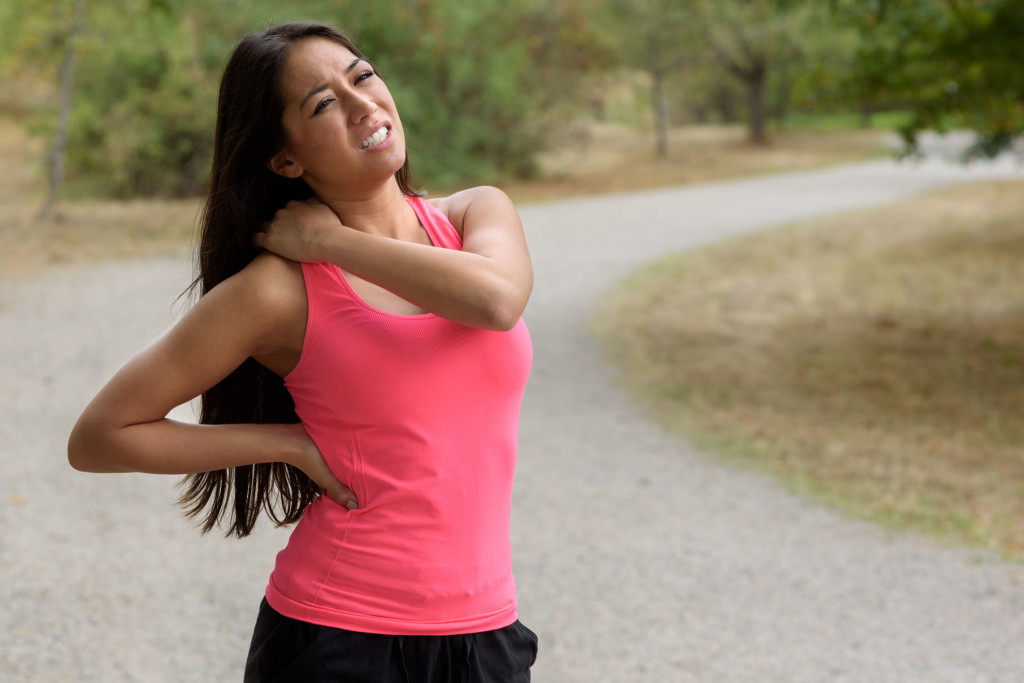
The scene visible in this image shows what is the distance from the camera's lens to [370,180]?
1.61 m

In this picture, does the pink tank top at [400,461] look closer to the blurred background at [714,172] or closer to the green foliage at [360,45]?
the blurred background at [714,172]

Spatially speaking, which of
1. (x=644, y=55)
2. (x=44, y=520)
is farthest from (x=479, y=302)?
(x=644, y=55)

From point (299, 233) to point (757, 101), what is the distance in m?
32.4

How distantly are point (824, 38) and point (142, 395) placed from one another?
31484 mm

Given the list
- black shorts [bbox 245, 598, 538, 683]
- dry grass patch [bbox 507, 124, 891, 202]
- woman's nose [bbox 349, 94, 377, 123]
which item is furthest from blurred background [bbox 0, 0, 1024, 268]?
black shorts [bbox 245, 598, 538, 683]

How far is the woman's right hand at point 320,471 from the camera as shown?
161 cm

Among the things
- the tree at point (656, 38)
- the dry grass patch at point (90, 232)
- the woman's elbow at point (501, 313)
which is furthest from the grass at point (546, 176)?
the tree at point (656, 38)

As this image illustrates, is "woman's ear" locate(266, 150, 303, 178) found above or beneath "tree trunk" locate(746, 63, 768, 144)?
above

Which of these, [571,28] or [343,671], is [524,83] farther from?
[343,671]

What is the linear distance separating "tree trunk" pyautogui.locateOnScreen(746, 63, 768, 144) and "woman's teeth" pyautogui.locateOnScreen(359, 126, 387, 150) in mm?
32095

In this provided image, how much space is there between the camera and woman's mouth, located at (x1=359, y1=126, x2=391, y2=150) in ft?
5.13

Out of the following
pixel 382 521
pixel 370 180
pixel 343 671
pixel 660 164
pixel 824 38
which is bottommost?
pixel 660 164

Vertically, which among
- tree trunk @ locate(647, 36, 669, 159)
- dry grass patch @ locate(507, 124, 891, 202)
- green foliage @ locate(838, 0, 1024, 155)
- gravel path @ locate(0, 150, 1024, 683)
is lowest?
dry grass patch @ locate(507, 124, 891, 202)

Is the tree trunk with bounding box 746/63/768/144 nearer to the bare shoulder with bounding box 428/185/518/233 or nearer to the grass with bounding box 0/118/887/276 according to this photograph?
the grass with bounding box 0/118/887/276
